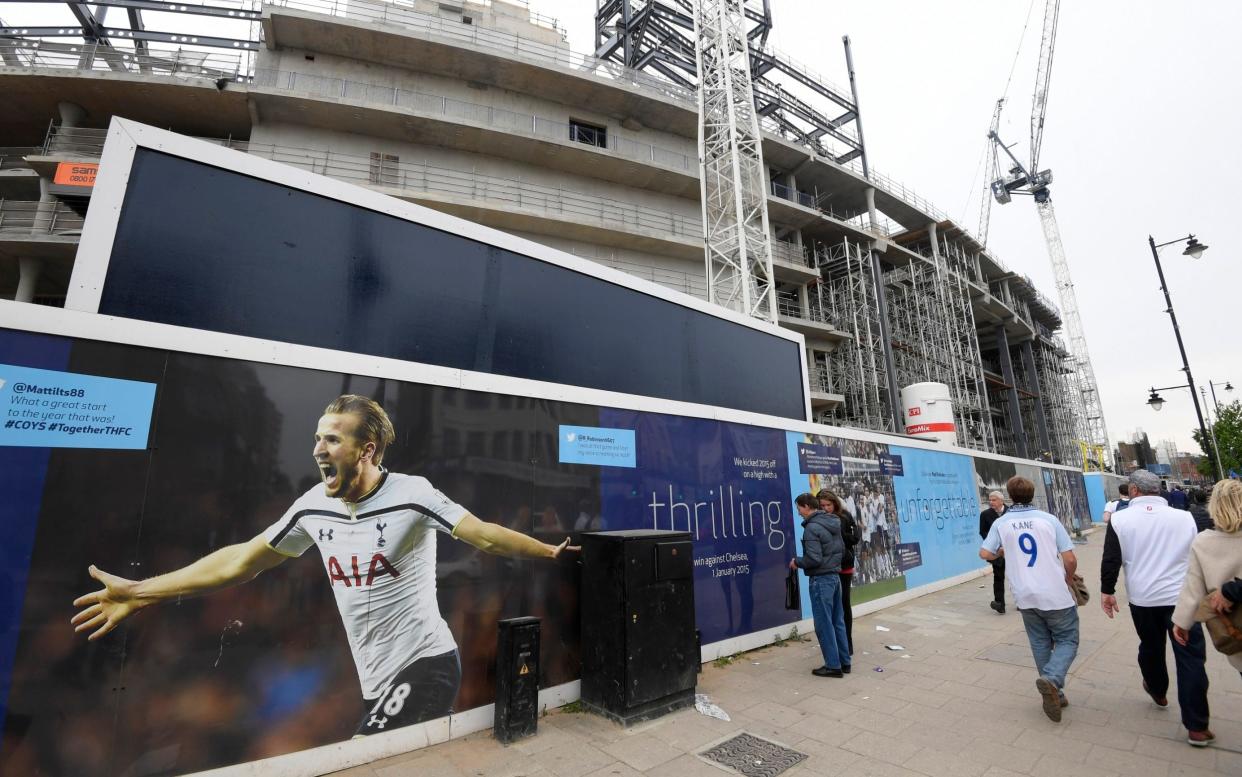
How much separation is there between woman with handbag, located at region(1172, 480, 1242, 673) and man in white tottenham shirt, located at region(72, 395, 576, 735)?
479cm

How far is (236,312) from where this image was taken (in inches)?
139

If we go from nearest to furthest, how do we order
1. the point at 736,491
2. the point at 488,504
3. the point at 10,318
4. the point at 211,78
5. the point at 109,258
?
the point at 10,318 < the point at 109,258 < the point at 488,504 < the point at 736,491 < the point at 211,78

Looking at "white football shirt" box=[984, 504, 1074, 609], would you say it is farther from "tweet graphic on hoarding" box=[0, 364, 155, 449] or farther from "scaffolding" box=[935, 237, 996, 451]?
"scaffolding" box=[935, 237, 996, 451]

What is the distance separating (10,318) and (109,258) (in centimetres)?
64

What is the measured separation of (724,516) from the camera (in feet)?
20.0

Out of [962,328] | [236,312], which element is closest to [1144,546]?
[236,312]

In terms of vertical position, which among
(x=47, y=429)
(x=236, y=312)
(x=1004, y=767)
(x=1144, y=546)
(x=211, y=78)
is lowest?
(x=1004, y=767)

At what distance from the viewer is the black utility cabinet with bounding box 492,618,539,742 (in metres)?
3.71

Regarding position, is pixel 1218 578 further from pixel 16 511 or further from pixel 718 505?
pixel 16 511

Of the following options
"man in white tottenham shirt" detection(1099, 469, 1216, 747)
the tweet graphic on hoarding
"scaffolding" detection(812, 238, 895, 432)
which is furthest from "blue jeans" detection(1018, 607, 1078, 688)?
"scaffolding" detection(812, 238, 895, 432)

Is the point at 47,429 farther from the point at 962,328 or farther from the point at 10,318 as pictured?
the point at 962,328

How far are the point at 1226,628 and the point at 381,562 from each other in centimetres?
518

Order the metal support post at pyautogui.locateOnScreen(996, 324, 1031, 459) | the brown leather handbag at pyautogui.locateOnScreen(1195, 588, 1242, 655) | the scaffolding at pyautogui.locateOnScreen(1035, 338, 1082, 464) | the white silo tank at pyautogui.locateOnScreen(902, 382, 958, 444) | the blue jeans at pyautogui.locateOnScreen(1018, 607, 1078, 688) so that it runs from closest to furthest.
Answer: the brown leather handbag at pyautogui.locateOnScreen(1195, 588, 1242, 655), the blue jeans at pyautogui.locateOnScreen(1018, 607, 1078, 688), the white silo tank at pyautogui.locateOnScreen(902, 382, 958, 444), the metal support post at pyautogui.locateOnScreen(996, 324, 1031, 459), the scaffolding at pyautogui.locateOnScreen(1035, 338, 1082, 464)

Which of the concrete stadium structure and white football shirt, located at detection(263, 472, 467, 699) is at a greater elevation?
Answer: the concrete stadium structure
